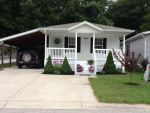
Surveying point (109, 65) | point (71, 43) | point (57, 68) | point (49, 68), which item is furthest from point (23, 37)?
point (109, 65)

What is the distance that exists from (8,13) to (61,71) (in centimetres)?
1434

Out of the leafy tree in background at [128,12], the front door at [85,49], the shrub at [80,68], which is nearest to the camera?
the shrub at [80,68]

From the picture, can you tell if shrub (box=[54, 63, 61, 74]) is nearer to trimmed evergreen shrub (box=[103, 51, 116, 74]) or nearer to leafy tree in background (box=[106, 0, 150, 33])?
trimmed evergreen shrub (box=[103, 51, 116, 74])

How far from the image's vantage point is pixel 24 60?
12.7 metres

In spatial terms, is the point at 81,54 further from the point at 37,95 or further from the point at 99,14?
the point at 99,14

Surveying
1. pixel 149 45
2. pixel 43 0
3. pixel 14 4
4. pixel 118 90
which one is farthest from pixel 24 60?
pixel 14 4

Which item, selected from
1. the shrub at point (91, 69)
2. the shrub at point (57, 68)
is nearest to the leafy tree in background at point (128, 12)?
the shrub at point (91, 69)

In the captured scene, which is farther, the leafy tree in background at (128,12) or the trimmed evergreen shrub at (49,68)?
the leafy tree in background at (128,12)

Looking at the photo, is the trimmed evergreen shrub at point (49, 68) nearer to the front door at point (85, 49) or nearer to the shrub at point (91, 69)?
the shrub at point (91, 69)

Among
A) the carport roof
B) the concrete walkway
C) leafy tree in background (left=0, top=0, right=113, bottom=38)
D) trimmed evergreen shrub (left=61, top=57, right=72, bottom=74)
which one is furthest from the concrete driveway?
leafy tree in background (left=0, top=0, right=113, bottom=38)

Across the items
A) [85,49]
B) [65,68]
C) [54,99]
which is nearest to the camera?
[54,99]

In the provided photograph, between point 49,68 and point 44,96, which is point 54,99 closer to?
point 44,96

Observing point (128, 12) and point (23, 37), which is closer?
point (23, 37)

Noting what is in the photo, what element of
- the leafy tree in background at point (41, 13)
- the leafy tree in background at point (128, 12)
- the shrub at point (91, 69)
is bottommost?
the shrub at point (91, 69)
